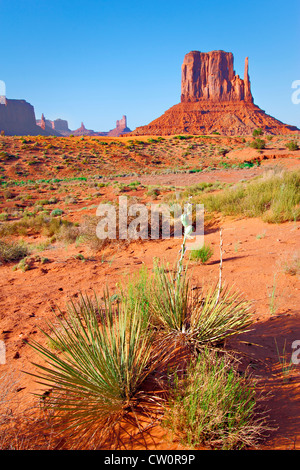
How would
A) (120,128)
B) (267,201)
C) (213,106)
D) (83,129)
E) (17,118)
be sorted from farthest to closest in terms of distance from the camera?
(83,129) → (120,128) → (17,118) → (213,106) → (267,201)

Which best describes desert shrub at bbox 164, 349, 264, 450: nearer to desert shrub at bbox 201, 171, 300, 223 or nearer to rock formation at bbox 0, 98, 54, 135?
desert shrub at bbox 201, 171, 300, 223

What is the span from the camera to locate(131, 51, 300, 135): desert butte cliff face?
78.3m

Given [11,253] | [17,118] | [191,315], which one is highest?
[17,118]

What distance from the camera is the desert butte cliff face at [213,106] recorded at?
78.3 metres

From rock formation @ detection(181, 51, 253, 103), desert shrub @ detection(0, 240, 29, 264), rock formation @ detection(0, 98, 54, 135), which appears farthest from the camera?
rock formation @ detection(181, 51, 253, 103)

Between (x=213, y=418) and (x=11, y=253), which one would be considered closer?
(x=213, y=418)

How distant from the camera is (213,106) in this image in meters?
90.6

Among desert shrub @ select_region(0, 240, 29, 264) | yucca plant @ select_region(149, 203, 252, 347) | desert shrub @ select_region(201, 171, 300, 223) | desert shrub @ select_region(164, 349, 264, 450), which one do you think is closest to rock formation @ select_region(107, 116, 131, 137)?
desert shrub @ select_region(201, 171, 300, 223)

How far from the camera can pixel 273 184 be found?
358 inches

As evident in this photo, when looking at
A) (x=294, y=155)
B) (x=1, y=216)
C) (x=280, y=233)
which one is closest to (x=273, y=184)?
(x=280, y=233)

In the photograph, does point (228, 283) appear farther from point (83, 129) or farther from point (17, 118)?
point (83, 129)

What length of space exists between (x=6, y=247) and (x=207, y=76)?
110 meters

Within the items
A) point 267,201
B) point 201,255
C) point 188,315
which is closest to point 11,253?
point 201,255
